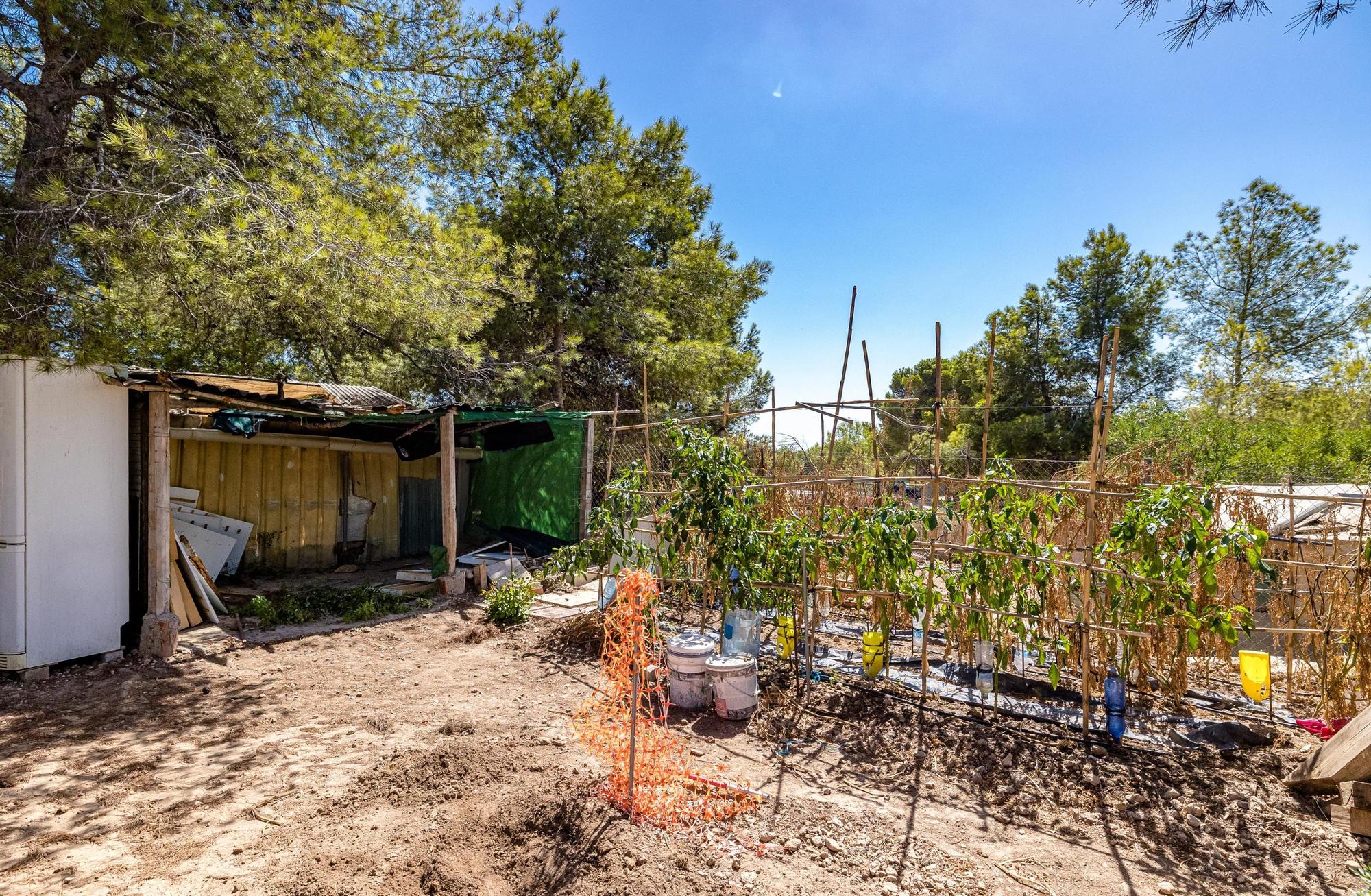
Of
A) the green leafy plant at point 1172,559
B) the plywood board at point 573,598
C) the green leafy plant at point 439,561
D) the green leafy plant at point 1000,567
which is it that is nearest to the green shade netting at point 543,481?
the plywood board at point 573,598

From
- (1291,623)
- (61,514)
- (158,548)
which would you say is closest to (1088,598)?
(1291,623)

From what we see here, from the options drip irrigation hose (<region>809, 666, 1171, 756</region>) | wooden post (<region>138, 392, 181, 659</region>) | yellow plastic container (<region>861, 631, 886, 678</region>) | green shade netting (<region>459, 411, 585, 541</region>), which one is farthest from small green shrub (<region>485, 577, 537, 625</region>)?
yellow plastic container (<region>861, 631, 886, 678</region>)

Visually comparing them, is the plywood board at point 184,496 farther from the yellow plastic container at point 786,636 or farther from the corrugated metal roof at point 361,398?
the yellow plastic container at point 786,636

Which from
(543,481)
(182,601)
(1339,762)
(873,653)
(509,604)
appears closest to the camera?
(1339,762)

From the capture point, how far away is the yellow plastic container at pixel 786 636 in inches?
215

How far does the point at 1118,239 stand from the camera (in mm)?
22109

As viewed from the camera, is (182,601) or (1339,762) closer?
(1339,762)

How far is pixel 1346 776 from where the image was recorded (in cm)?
326

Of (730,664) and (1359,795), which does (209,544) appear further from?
(1359,795)

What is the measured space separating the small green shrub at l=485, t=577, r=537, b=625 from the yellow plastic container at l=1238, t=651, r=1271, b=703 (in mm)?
6267

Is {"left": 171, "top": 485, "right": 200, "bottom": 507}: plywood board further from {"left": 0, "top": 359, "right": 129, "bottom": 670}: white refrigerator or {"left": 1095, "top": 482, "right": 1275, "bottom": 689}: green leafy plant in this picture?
{"left": 1095, "top": 482, "right": 1275, "bottom": 689}: green leafy plant

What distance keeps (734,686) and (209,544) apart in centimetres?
714

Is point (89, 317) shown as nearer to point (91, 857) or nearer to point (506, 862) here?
point (91, 857)

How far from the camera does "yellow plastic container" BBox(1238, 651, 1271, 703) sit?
15.5 feet
